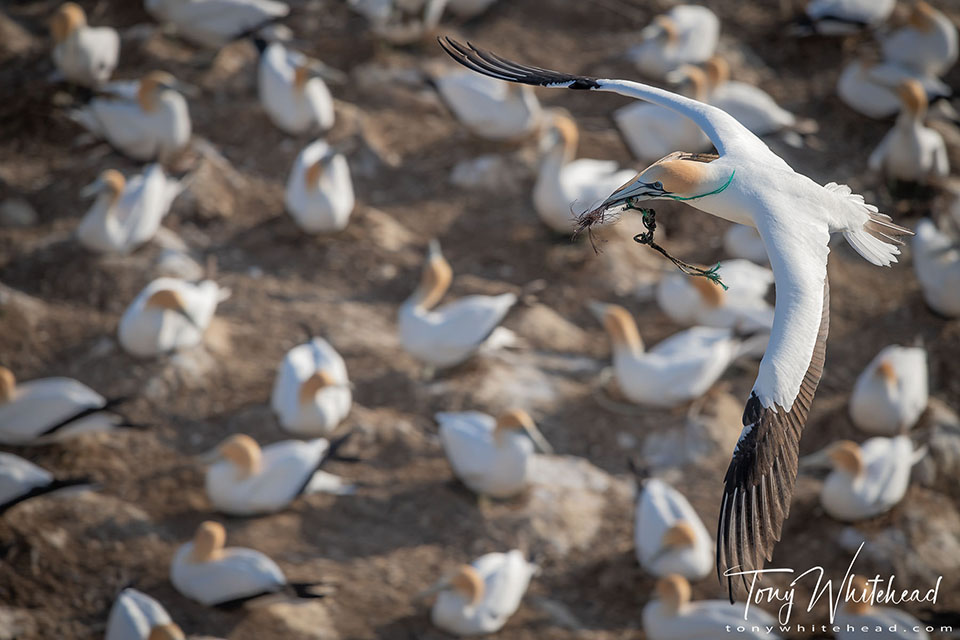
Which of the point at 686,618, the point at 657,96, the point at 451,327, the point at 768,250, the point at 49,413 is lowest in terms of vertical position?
the point at 49,413

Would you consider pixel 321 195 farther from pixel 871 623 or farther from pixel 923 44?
pixel 923 44

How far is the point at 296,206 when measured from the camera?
865 centimetres

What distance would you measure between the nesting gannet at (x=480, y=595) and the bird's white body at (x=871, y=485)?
2.13 m

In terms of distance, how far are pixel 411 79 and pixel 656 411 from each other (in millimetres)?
4497

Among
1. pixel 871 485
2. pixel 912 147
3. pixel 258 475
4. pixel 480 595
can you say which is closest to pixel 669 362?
pixel 871 485

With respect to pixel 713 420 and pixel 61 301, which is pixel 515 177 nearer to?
pixel 713 420

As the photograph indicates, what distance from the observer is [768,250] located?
4016 mm

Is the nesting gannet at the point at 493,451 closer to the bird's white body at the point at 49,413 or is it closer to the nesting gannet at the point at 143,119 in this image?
the bird's white body at the point at 49,413

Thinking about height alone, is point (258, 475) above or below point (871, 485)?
below

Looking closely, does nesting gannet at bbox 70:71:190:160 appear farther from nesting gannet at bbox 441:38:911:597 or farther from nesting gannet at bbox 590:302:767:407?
nesting gannet at bbox 441:38:911:597

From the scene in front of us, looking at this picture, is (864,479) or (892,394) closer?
(864,479)

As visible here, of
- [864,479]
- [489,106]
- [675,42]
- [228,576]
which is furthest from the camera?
[675,42]

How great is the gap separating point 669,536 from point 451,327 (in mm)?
2105

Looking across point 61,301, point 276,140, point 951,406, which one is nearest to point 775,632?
point 951,406
